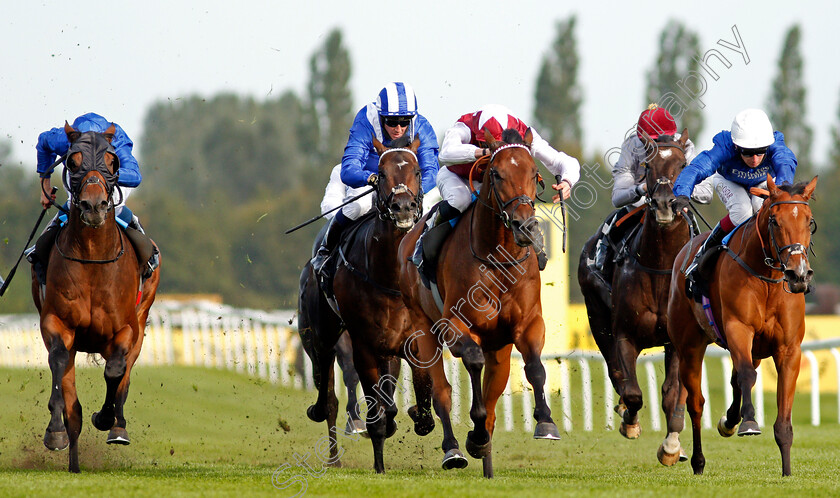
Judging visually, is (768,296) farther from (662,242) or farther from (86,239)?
(86,239)

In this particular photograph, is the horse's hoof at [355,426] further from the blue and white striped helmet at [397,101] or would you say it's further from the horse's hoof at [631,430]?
the blue and white striped helmet at [397,101]

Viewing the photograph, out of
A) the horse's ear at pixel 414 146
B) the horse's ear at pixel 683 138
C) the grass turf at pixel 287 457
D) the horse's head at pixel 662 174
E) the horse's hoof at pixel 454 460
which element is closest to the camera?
the grass turf at pixel 287 457

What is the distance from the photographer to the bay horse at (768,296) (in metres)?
6.79

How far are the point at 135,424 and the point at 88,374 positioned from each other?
134 inches

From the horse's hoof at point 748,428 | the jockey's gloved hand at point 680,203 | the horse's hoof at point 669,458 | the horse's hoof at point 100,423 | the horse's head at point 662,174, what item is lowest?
the horse's hoof at point 669,458

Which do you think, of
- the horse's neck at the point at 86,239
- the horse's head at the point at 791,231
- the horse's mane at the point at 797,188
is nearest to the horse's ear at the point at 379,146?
the horse's neck at the point at 86,239

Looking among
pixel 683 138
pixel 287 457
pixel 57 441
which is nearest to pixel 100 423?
pixel 57 441

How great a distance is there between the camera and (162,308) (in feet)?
69.5

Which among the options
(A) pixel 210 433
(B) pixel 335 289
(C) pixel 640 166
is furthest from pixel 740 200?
Answer: (A) pixel 210 433

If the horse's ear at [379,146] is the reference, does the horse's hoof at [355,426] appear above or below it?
below

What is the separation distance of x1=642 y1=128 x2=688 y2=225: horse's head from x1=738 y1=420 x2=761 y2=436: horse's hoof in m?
2.00

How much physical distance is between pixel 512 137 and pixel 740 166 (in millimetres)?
2155

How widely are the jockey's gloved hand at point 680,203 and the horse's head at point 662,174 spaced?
33 millimetres

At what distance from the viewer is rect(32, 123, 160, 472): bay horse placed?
7406 millimetres
